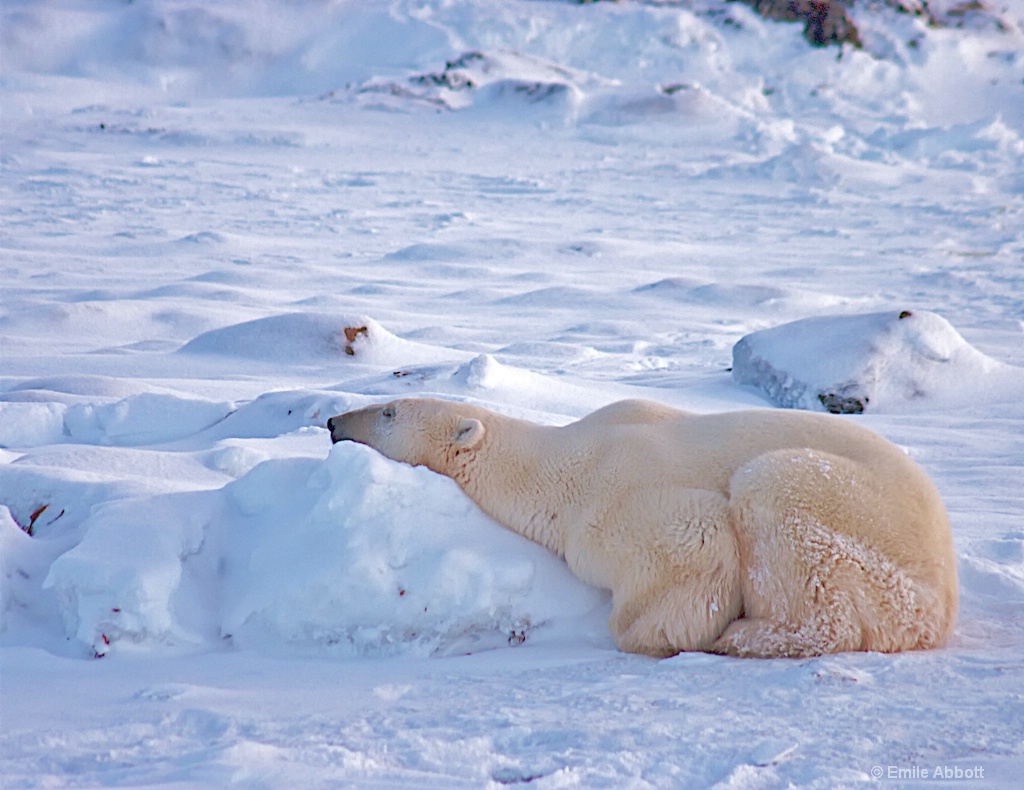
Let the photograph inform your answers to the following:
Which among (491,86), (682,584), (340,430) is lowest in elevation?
(682,584)

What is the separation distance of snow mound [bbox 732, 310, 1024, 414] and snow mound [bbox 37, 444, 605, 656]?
3040mm

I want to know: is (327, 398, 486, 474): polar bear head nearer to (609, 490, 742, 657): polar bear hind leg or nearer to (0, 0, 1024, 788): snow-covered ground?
(0, 0, 1024, 788): snow-covered ground

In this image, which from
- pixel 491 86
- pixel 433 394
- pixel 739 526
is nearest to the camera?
pixel 739 526

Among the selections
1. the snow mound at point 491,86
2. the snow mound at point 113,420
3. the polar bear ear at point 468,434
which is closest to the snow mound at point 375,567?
the polar bear ear at point 468,434

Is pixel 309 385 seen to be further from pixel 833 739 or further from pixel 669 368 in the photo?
pixel 833 739

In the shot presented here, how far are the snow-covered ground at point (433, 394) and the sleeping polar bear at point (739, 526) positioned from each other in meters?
0.13

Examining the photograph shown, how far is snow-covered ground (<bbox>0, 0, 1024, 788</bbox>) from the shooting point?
2.08 metres

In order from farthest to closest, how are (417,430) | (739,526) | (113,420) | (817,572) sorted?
(113,420)
(417,430)
(739,526)
(817,572)

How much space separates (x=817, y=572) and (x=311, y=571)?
1.25 m

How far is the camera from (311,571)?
2713 mm

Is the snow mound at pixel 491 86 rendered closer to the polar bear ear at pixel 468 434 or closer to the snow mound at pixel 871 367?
the snow mound at pixel 871 367

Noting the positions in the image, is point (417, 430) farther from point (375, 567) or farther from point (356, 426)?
point (375, 567)

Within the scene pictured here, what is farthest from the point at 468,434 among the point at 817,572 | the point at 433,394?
the point at 433,394

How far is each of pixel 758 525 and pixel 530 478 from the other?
668 mm
